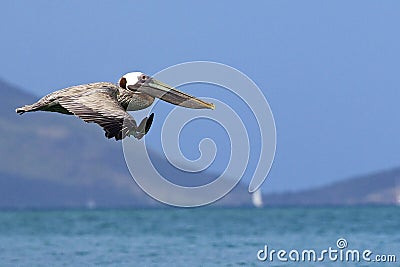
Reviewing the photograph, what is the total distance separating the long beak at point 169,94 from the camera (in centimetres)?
1241

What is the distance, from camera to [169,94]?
40.9 ft

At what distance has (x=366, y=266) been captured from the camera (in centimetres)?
2698

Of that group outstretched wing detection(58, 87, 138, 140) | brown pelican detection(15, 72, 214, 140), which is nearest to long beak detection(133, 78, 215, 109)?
brown pelican detection(15, 72, 214, 140)

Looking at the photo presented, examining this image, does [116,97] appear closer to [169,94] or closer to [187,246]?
[169,94]

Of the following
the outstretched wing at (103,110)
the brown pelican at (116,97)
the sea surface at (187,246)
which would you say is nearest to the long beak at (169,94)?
the brown pelican at (116,97)

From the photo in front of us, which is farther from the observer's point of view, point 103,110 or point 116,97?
point 116,97

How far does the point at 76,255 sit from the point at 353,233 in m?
11.9

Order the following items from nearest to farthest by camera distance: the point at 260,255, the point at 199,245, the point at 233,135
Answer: the point at 233,135, the point at 260,255, the point at 199,245

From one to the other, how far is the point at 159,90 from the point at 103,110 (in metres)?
0.98

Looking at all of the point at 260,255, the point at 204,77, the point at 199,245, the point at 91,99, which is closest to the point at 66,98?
the point at 91,99

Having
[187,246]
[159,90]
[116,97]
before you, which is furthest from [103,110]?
[187,246]

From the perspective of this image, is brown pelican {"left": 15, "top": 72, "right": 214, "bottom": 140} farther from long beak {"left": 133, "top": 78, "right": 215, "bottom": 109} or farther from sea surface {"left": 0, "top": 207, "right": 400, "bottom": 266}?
sea surface {"left": 0, "top": 207, "right": 400, "bottom": 266}

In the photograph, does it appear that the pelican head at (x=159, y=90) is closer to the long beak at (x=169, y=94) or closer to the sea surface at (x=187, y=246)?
the long beak at (x=169, y=94)

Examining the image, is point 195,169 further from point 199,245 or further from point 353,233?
point 353,233
